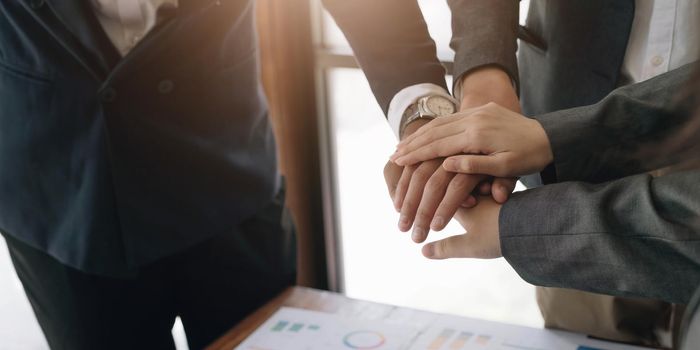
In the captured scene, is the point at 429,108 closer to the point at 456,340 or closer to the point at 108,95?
the point at 456,340

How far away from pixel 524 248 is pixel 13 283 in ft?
7.07

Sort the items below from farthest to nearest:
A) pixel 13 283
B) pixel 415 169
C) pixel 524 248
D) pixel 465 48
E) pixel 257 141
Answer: pixel 13 283 < pixel 257 141 < pixel 465 48 < pixel 415 169 < pixel 524 248

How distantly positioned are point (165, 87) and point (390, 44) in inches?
15.8

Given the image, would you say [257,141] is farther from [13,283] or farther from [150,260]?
[13,283]

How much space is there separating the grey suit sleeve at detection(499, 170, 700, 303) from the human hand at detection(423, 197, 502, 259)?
3 cm

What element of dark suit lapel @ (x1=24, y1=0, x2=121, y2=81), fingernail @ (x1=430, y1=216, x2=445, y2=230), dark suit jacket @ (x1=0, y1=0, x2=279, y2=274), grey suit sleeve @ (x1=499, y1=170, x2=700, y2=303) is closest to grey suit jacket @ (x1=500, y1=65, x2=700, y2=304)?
grey suit sleeve @ (x1=499, y1=170, x2=700, y2=303)

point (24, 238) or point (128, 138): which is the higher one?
point (128, 138)

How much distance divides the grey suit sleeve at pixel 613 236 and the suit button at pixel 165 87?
1.93ft

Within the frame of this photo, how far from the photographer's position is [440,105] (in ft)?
3.85

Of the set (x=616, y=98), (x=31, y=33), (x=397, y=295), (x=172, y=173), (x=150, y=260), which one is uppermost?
(x=31, y=33)

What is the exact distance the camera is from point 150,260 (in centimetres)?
117

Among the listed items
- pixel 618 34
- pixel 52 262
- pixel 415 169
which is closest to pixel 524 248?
pixel 415 169

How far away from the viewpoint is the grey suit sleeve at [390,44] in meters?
1.23

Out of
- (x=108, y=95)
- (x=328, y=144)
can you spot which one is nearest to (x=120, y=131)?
(x=108, y=95)
